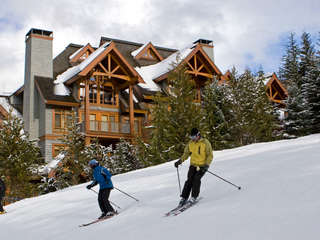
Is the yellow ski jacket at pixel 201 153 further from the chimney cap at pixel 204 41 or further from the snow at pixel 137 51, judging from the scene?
the chimney cap at pixel 204 41

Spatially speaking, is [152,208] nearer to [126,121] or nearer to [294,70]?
[126,121]

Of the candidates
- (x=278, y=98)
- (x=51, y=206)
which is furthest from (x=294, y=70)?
(x=51, y=206)

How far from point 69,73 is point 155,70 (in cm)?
684

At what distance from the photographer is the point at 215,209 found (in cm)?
738

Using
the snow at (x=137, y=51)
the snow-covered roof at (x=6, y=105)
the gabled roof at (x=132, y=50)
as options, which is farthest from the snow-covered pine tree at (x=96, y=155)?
the snow at (x=137, y=51)

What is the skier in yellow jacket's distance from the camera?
830 cm

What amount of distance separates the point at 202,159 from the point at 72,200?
224 inches

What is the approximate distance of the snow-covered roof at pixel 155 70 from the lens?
30731 mm

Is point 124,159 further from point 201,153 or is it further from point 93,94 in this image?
point 201,153

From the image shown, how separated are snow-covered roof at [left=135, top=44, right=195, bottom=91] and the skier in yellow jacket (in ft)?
70.4

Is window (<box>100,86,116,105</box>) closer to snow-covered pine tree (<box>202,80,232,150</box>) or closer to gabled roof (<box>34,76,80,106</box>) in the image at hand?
gabled roof (<box>34,76,80,106</box>)

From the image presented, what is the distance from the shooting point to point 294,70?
4988 cm

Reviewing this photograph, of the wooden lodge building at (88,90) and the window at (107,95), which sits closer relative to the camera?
the wooden lodge building at (88,90)

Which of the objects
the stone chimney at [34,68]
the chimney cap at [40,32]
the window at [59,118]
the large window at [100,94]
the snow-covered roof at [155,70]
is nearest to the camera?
the window at [59,118]
